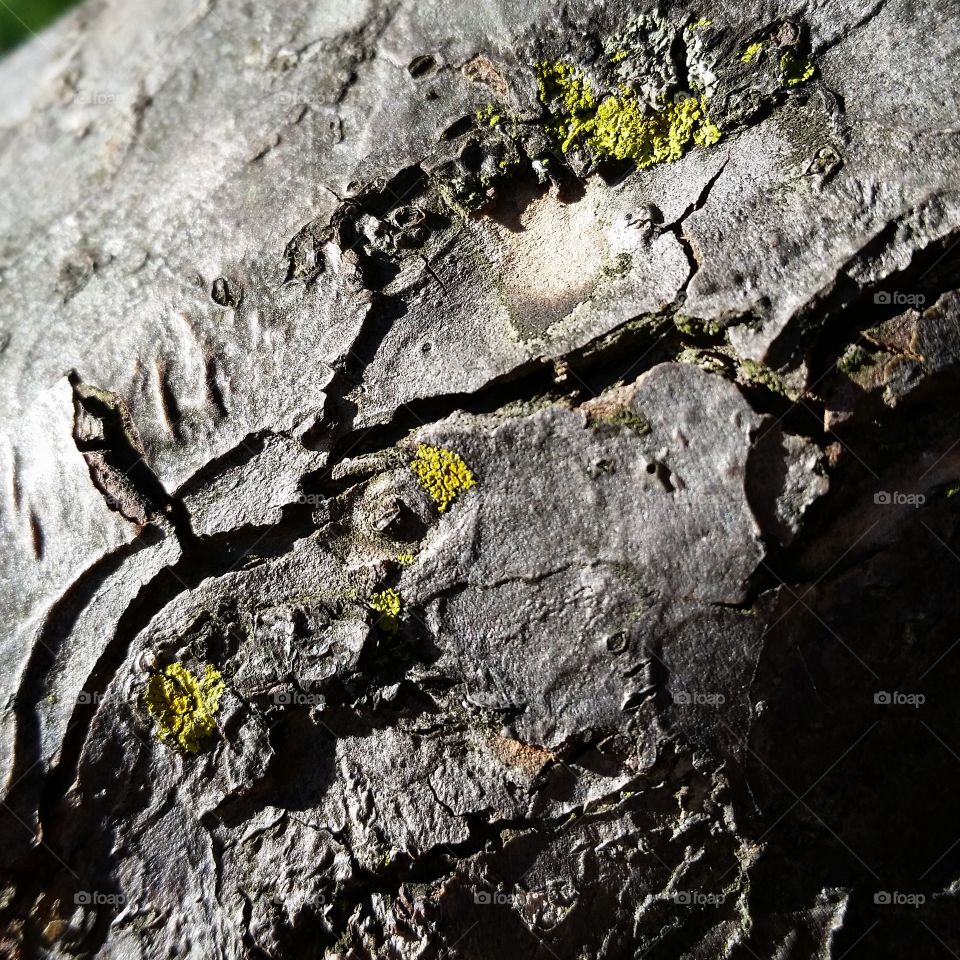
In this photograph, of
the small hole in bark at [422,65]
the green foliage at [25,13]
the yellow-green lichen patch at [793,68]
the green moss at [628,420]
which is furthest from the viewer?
the green foliage at [25,13]

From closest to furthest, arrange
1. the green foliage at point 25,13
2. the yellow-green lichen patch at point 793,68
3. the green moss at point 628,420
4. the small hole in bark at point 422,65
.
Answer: the green moss at point 628,420 → the yellow-green lichen patch at point 793,68 → the small hole in bark at point 422,65 → the green foliage at point 25,13

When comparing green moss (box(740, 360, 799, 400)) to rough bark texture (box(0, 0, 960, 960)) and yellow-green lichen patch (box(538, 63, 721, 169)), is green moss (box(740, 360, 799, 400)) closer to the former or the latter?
rough bark texture (box(0, 0, 960, 960))

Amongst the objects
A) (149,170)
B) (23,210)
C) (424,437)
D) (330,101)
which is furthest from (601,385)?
(23,210)

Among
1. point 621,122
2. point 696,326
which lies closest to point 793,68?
point 621,122

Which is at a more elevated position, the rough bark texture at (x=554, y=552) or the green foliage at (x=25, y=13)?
the green foliage at (x=25, y=13)

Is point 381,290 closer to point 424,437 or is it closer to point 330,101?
point 424,437

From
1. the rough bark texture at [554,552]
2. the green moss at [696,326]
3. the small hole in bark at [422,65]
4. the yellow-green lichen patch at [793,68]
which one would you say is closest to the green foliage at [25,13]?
the small hole in bark at [422,65]

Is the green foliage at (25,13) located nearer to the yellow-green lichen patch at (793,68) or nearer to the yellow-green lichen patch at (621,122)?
the yellow-green lichen patch at (621,122)

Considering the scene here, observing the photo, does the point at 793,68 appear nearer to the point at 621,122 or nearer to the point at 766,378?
the point at 621,122
